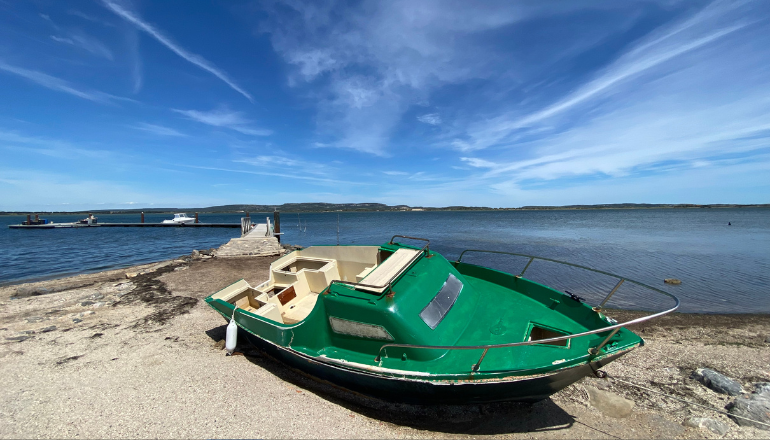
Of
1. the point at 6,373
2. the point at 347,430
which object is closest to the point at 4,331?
the point at 6,373

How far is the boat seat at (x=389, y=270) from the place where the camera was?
4961 millimetres

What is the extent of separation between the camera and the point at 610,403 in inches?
190

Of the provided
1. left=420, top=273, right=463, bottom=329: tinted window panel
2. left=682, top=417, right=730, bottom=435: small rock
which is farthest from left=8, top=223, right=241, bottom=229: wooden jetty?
left=682, top=417, right=730, bottom=435: small rock

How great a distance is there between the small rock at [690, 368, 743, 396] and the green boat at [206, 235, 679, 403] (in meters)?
2.21

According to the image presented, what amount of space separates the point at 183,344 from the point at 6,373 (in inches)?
108

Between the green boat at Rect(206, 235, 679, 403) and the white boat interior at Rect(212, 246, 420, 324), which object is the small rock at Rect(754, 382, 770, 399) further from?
the white boat interior at Rect(212, 246, 420, 324)

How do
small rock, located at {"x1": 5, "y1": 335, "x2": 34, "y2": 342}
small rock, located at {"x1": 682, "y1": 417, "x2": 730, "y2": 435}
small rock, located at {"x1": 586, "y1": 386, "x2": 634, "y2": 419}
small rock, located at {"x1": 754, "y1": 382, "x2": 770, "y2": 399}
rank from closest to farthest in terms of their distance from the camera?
small rock, located at {"x1": 682, "y1": 417, "x2": 730, "y2": 435}
small rock, located at {"x1": 586, "y1": 386, "x2": 634, "y2": 419}
small rock, located at {"x1": 754, "y1": 382, "x2": 770, "y2": 399}
small rock, located at {"x1": 5, "y1": 335, "x2": 34, "y2": 342}

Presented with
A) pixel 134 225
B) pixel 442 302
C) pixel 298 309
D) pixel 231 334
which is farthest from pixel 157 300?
pixel 134 225

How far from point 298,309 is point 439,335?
3.84m

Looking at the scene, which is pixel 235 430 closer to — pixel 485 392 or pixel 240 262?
pixel 485 392

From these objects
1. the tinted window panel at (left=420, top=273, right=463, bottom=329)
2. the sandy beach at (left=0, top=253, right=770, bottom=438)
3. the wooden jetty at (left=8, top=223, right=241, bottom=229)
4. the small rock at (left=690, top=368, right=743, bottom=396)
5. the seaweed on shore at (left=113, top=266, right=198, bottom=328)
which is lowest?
the sandy beach at (left=0, top=253, right=770, bottom=438)

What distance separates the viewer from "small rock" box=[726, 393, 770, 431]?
4.24m

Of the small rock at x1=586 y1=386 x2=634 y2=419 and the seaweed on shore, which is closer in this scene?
the small rock at x1=586 y1=386 x2=634 y2=419

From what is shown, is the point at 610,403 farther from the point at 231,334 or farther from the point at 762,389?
the point at 231,334
